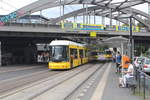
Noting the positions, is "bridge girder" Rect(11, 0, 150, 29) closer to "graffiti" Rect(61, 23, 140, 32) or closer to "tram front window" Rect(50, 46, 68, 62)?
"graffiti" Rect(61, 23, 140, 32)

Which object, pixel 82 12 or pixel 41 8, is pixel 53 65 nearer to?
pixel 41 8

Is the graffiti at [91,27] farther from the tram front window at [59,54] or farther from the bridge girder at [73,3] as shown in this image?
the bridge girder at [73,3]

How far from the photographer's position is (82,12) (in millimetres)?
93188

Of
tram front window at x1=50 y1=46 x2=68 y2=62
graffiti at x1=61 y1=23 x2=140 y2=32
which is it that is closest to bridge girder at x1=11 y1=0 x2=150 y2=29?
graffiti at x1=61 y1=23 x2=140 y2=32

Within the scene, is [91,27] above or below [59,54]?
above

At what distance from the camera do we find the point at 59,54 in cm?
2964

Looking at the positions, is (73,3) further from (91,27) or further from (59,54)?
(59,54)

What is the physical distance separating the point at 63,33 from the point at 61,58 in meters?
18.5

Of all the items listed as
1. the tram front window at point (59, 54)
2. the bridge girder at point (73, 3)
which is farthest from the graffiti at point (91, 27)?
the bridge girder at point (73, 3)

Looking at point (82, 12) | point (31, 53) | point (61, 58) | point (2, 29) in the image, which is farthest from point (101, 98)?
point (82, 12)

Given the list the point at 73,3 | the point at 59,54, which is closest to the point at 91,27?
the point at 59,54

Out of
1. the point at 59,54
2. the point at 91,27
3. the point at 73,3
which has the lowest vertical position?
the point at 59,54

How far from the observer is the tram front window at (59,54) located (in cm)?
2955

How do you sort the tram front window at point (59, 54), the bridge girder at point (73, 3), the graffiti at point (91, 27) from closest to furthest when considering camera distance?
1. the tram front window at point (59, 54)
2. the graffiti at point (91, 27)
3. the bridge girder at point (73, 3)
